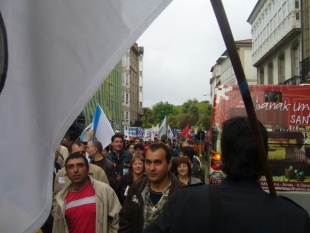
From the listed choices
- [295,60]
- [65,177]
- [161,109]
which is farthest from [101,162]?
[161,109]

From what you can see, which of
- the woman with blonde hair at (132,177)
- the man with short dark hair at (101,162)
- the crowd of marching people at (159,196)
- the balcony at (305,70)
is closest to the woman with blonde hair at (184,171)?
the crowd of marching people at (159,196)

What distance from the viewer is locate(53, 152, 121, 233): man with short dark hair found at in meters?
4.10

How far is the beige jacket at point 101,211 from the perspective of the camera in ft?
13.5

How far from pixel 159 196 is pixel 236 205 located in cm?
184

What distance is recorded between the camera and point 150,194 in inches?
147

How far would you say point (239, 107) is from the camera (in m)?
9.49

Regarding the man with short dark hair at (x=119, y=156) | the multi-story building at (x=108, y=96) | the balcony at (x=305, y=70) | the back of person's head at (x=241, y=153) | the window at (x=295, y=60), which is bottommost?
the man with short dark hair at (x=119, y=156)

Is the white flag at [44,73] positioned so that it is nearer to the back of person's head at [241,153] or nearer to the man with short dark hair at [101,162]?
the back of person's head at [241,153]

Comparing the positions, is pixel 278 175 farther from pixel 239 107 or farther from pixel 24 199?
pixel 24 199

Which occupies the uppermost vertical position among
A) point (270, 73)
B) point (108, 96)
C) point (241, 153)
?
point (270, 73)

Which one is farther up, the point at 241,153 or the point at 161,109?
the point at 161,109

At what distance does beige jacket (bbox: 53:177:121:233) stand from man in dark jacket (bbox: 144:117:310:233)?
2.11 metres

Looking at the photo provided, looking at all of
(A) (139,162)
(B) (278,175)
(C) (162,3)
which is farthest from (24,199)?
(B) (278,175)

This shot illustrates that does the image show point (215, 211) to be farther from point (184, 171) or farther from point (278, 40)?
point (278, 40)
